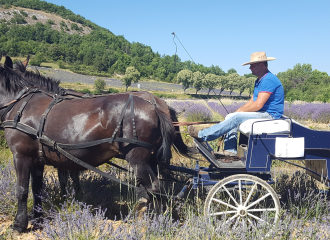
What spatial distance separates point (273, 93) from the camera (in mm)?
3387

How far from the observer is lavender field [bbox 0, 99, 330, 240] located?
8.70 feet

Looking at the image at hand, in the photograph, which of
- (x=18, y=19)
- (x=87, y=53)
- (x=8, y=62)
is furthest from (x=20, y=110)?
(x=18, y=19)

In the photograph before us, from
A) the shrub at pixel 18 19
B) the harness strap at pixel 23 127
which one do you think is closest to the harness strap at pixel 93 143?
the harness strap at pixel 23 127

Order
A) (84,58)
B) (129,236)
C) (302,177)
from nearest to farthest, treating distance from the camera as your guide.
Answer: (129,236) → (302,177) → (84,58)

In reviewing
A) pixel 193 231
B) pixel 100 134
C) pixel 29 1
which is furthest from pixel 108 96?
pixel 29 1

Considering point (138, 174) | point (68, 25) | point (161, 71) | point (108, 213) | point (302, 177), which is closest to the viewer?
point (138, 174)

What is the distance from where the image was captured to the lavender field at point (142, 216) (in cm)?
265

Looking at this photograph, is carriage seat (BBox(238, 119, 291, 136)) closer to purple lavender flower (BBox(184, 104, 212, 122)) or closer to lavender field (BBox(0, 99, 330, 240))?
lavender field (BBox(0, 99, 330, 240))

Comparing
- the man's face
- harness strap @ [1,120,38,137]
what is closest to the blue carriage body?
the man's face

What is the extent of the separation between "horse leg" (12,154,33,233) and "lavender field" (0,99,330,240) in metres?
0.14

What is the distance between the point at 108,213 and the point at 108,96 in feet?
6.24

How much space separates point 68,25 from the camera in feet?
616

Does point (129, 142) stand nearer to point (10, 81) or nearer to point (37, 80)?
point (37, 80)

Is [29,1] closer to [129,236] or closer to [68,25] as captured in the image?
[68,25]
